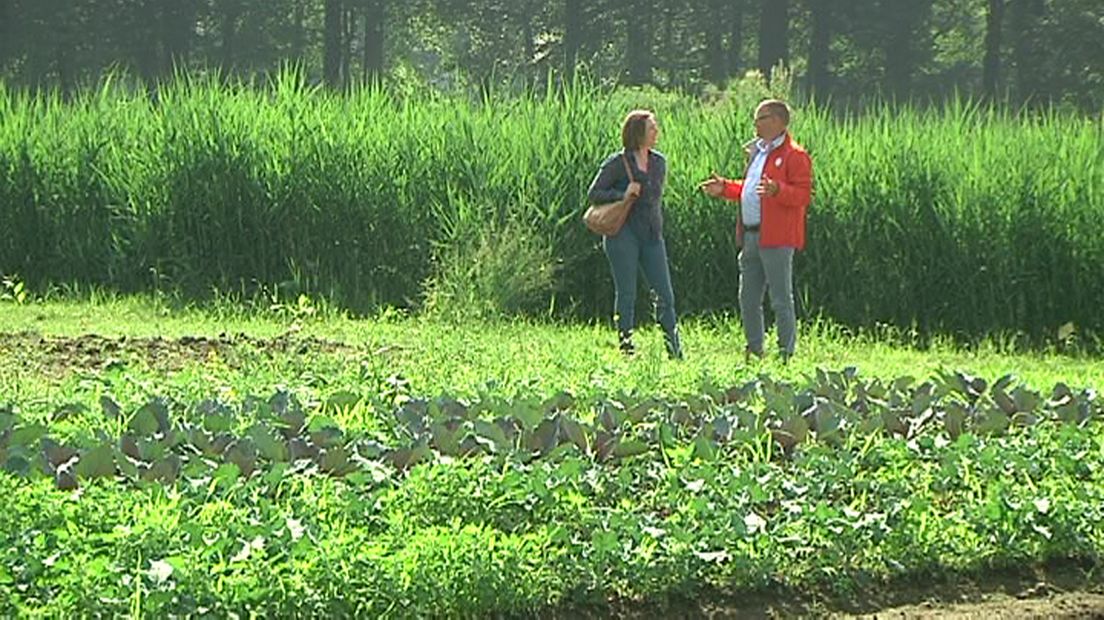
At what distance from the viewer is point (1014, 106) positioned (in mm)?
39562

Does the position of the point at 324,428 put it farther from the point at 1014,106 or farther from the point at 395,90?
the point at 1014,106

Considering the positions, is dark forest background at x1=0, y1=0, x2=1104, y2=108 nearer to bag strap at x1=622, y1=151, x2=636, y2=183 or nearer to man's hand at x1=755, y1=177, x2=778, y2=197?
bag strap at x1=622, y1=151, x2=636, y2=183

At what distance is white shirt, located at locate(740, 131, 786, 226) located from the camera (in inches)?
422

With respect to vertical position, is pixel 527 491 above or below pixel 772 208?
below

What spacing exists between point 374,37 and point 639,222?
35532mm

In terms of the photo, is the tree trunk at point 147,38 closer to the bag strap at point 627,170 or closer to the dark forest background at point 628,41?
the dark forest background at point 628,41

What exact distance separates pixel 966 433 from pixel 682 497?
1.81 metres

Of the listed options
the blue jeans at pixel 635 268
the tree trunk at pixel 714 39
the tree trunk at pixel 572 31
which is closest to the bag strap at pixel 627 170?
the blue jeans at pixel 635 268

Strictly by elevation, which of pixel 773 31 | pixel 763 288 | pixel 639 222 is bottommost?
pixel 763 288

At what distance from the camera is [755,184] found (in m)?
10.7

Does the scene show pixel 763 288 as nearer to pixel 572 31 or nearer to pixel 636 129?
pixel 636 129

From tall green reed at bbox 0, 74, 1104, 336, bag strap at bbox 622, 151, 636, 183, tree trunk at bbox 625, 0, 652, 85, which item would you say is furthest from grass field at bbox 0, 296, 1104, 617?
tree trunk at bbox 625, 0, 652, 85

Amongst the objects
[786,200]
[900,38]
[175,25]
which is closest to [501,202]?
[786,200]

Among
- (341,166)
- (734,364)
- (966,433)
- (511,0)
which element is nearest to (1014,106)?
(511,0)
